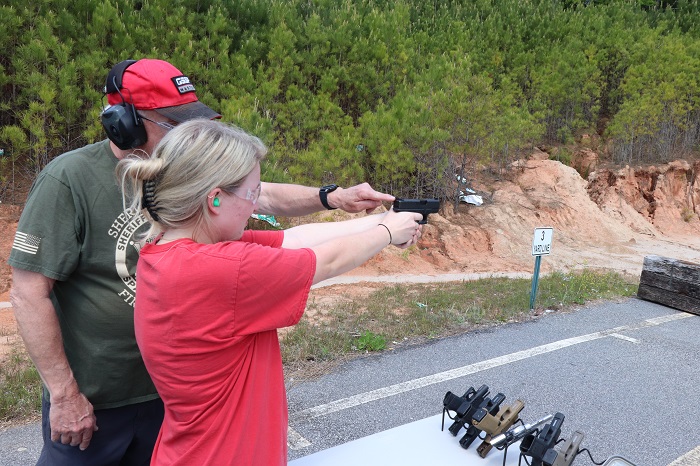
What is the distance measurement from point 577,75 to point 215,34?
1410cm

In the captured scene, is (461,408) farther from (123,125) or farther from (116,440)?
(123,125)

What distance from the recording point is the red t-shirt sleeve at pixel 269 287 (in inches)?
55.3

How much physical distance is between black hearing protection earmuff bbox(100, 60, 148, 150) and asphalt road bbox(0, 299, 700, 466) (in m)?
2.14

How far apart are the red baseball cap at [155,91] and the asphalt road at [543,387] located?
218 centimetres

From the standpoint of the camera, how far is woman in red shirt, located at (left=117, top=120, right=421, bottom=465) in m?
1.40

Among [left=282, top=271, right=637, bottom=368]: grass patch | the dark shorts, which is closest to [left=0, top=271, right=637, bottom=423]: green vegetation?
[left=282, top=271, right=637, bottom=368]: grass patch

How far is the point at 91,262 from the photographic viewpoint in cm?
192

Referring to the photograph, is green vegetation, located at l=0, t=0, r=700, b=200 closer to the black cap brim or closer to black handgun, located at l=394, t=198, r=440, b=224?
the black cap brim

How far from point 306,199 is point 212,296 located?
121 centimetres

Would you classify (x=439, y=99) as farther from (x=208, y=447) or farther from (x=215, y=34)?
(x=208, y=447)

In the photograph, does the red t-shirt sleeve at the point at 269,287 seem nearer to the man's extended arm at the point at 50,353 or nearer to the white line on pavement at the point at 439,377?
the man's extended arm at the point at 50,353

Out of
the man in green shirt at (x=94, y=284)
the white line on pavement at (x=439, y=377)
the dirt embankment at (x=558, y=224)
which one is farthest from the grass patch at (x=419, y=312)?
the man in green shirt at (x=94, y=284)

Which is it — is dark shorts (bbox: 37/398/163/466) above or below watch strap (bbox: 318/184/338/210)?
below

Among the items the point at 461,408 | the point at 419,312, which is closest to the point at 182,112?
the point at 461,408
